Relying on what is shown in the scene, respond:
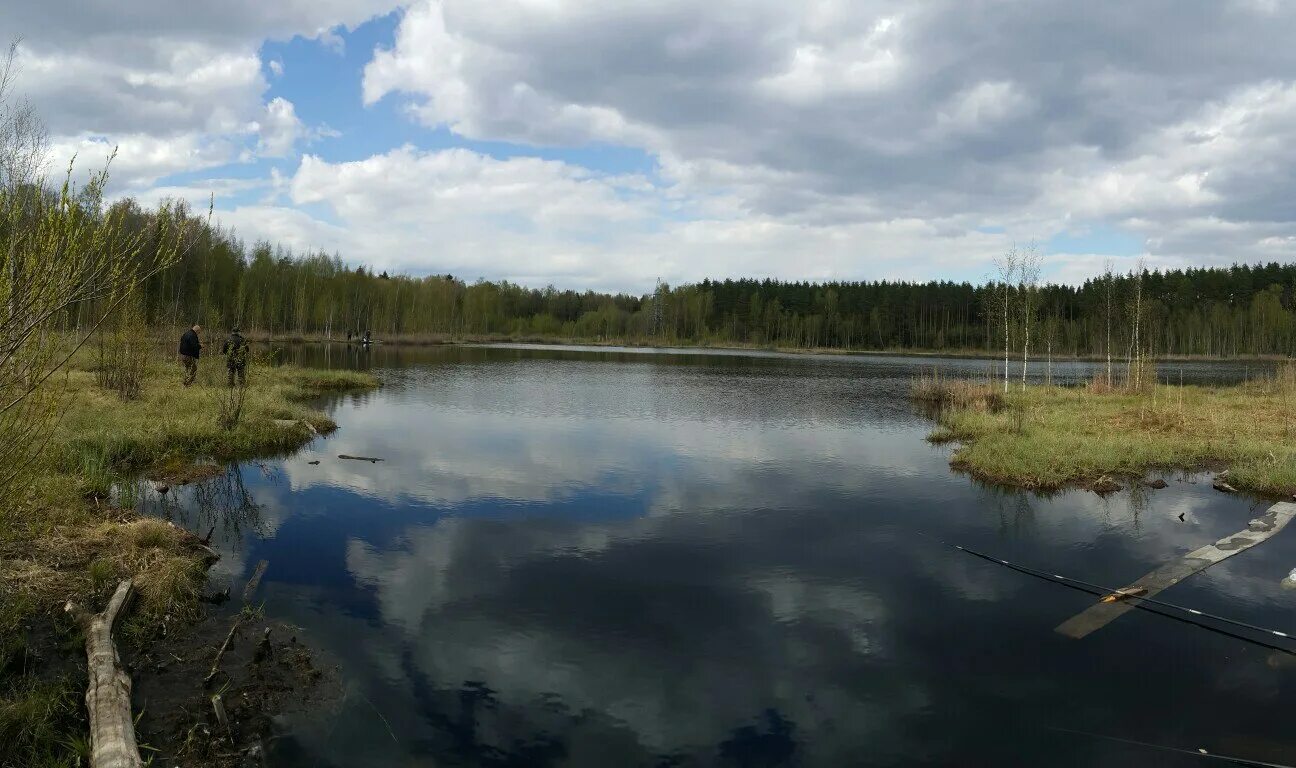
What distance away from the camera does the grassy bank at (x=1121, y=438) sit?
16.8 m

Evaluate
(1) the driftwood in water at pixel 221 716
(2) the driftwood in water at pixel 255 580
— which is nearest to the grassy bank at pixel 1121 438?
(2) the driftwood in water at pixel 255 580

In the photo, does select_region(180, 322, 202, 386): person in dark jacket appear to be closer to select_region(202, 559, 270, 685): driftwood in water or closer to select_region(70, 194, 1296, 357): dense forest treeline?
select_region(202, 559, 270, 685): driftwood in water

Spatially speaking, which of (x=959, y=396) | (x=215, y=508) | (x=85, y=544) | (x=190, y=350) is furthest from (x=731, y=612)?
(x=959, y=396)

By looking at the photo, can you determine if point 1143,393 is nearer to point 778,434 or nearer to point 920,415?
point 920,415

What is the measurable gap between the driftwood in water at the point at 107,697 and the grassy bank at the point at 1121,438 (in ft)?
54.0

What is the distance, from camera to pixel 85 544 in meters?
9.29

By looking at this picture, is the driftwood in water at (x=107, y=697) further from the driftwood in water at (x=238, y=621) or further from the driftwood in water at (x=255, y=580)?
the driftwood in water at (x=255, y=580)

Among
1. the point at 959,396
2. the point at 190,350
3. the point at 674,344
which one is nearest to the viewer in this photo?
the point at 190,350

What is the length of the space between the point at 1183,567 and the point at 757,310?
110 meters

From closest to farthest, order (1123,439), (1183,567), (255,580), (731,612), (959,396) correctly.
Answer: (731,612) → (255,580) → (1183,567) → (1123,439) → (959,396)

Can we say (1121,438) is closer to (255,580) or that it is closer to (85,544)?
(255,580)

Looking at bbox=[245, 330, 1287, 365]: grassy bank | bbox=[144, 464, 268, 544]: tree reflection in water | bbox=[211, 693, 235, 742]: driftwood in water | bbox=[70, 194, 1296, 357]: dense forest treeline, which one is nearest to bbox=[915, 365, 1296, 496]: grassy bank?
bbox=[144, 464, 268, 544]: tree reflection in water

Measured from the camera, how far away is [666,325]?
127m

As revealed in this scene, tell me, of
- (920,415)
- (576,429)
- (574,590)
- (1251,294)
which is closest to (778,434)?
(576,429)
